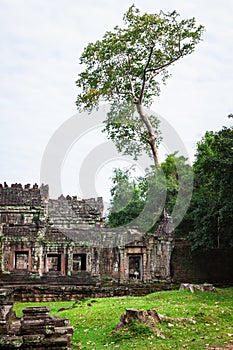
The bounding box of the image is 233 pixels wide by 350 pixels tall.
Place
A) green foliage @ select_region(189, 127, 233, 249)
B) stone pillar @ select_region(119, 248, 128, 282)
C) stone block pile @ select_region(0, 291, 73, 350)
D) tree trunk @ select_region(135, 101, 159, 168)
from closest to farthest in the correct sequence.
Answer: stone block pile @ select_region(0, 291, 73, 350), green foliage @ select_region(189, 127, 233, 249), stone pillar @ select_region(119, 248, 128, 282), tree trunk @ select_region(135, 101, 159, 168)

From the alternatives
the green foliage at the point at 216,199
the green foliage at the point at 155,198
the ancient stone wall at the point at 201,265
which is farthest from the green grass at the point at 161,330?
the green foliage at the point at 155,198

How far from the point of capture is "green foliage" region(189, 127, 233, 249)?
71.9 feet

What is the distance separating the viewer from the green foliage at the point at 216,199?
21906 millimetres

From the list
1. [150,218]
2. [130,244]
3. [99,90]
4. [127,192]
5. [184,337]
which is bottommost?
[184,337]

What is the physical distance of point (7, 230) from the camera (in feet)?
86.9

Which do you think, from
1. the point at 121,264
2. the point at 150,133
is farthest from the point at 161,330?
the point at 150,133

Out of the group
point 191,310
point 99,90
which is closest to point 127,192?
point 99,90

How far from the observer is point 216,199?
2591 centimetres

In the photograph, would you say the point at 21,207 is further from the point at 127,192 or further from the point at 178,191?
the point at 127,192

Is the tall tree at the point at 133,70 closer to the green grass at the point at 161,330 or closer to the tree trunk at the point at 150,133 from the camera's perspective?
the tree trunk at the point at 150,133

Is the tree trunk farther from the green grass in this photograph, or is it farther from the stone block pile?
the stone block pile

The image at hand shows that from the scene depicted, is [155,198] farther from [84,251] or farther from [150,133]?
[84,251]

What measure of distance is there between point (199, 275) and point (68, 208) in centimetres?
1047

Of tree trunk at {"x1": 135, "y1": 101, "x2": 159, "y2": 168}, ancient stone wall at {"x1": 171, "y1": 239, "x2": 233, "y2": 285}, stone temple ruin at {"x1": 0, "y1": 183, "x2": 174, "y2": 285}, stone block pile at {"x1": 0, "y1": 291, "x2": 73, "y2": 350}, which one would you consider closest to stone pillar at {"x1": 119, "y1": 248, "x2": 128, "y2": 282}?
stone temple ruin at {"x1": 0, "y1": 183, "x2": 174, "y2": 285}
